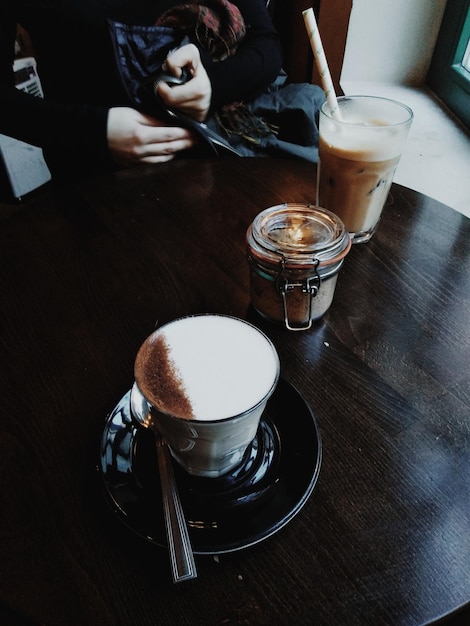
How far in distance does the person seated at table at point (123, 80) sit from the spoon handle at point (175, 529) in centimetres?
79

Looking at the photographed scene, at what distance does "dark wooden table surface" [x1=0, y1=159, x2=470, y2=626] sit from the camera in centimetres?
42

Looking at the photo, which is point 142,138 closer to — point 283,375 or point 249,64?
point 249,64

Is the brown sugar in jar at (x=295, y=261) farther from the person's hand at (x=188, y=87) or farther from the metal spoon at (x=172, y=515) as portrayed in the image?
the person's hand at (x=188, y=87)

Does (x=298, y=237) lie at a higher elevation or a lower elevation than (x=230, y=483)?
higher

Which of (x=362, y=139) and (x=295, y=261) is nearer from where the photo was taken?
(x=295, y=261)

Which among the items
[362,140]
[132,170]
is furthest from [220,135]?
[362,140]

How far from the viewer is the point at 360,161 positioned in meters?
0.77

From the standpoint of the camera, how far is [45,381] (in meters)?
0.60

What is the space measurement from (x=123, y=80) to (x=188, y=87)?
14 cm

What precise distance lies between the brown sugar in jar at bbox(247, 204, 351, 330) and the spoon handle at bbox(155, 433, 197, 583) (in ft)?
0.80

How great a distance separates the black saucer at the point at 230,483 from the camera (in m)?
0.44

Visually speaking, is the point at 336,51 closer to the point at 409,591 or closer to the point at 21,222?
the point at 21,222

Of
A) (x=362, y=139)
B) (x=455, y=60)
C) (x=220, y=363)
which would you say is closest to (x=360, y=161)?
(x=362, y=139)

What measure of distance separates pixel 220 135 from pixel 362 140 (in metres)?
0.49
